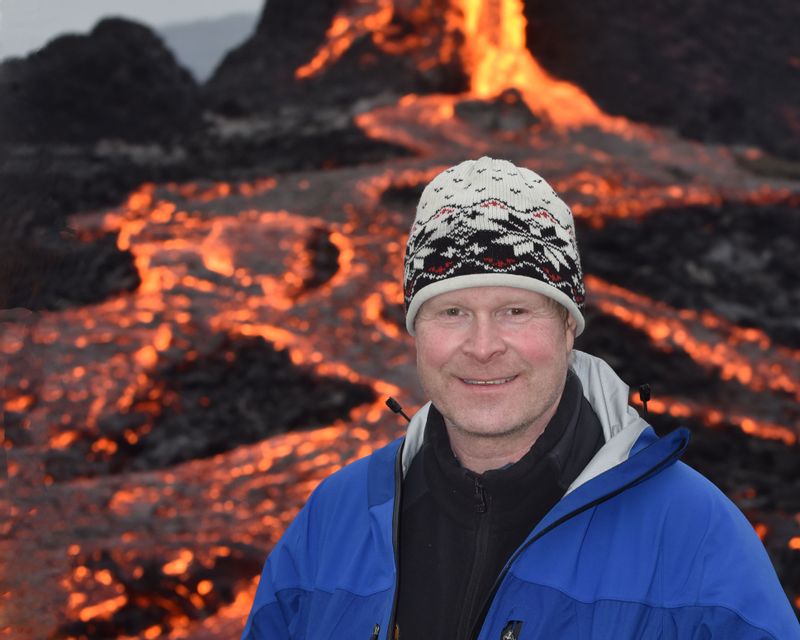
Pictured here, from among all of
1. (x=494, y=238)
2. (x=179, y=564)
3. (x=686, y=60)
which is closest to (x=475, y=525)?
(x=494, y=238)

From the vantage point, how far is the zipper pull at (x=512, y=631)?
1.67m

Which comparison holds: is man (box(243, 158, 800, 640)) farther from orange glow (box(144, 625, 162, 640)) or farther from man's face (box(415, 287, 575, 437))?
orange glow (box(144, 625, 162, 640))

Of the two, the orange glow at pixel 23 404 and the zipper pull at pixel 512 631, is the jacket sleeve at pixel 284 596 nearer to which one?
the zipper pull at pixel 512 631

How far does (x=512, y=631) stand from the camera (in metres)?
A: 1.68

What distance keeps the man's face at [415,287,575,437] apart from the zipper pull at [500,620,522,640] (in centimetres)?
35

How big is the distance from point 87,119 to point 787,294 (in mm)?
8846

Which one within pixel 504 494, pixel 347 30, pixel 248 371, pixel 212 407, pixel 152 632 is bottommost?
pixel 152 632

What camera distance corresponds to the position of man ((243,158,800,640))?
1.67 meters

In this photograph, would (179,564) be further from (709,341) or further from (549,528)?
(709,341)

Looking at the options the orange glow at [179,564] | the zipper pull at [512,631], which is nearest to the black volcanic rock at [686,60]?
the orange glow at [179,564]

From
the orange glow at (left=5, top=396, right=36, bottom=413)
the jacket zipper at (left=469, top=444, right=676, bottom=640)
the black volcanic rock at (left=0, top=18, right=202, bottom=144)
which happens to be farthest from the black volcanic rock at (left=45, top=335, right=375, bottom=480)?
the black volcanic rock at (left=0, top=18, right=202, bottom=144)

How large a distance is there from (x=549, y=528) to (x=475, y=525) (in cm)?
20

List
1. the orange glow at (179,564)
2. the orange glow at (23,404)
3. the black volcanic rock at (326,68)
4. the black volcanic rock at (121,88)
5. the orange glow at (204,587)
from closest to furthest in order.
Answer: the orange glow at (204,587) → the orange glow at (179,564) → the orange glow at (23,404) → the black volcanic rock at (121,88) → the black volcanic rock at (326,68)

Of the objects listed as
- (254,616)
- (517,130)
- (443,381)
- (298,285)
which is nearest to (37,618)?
(254,616)
